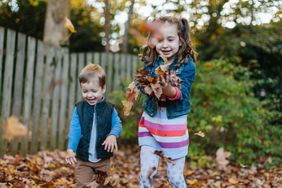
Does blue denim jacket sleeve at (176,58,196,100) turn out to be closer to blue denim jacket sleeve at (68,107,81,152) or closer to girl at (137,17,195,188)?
girl at (137,17,195,188)

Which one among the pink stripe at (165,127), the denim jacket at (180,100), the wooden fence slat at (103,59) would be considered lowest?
the pink stripe at (165,127)

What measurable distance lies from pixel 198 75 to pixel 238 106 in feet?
2.79

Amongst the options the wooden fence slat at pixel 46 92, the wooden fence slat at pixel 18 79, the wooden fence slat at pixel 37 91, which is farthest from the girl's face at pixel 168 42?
the wooden fence slat at pixel 46 92

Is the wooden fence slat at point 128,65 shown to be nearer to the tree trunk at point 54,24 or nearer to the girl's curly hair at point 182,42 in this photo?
the tree trunk at point 54,24

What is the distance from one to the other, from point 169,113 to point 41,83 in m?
3.91

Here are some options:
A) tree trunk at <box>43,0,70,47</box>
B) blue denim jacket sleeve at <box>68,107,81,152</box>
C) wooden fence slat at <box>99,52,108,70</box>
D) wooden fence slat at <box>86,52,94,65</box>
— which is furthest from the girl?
tree trunk at <box>43,0,70,47</box>

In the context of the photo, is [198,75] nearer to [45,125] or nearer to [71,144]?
[45,125]

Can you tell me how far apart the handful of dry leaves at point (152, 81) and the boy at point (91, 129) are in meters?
0.48

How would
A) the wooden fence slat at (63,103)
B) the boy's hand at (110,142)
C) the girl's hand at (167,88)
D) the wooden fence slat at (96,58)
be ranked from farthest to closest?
the wooden fence slat at (96,58)
the wooden fence slat at (63,103)
the boy's hand at (110,142)
the girl's hand at (167,88)

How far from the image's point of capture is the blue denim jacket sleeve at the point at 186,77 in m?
3.57

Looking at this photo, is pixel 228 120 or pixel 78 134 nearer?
pixel 78 134

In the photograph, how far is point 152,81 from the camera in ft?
10.7

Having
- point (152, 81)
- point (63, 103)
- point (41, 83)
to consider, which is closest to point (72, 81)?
point (63, 103)

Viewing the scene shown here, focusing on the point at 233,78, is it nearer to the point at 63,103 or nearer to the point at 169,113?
the point at 63,103
